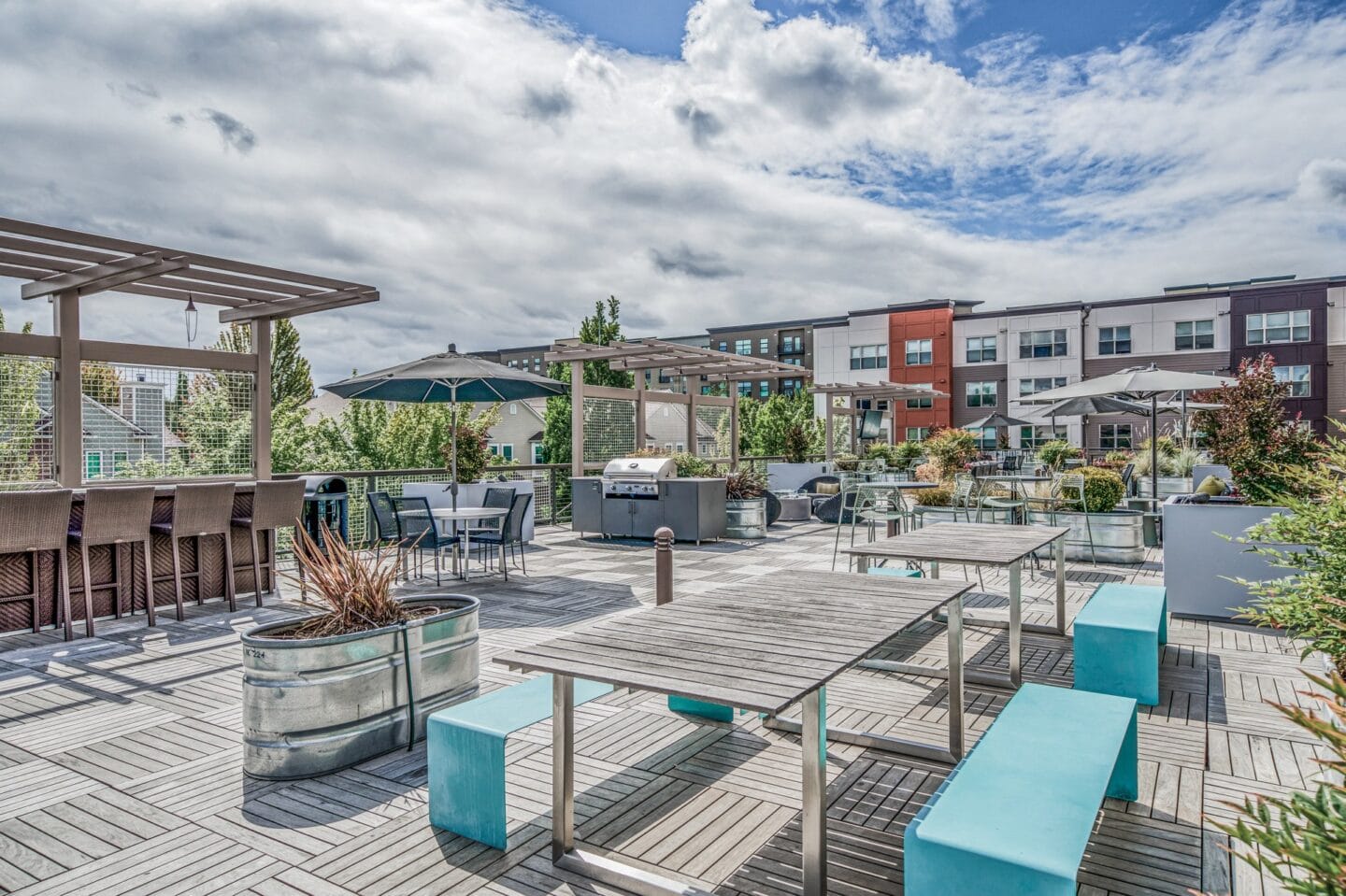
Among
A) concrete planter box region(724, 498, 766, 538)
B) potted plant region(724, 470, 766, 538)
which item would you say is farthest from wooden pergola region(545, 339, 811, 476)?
concrete planter box region(724, 498, 766, 538)

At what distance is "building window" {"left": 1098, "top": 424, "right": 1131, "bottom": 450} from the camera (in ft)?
98.4

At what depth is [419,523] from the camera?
25.9ft

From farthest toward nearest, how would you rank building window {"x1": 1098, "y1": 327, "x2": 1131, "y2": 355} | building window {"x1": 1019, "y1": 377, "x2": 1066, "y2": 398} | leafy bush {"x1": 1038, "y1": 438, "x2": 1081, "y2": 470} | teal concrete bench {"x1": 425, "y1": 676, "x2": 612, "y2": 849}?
building window {"x1": 1019, "y1": 377, "x2": 1066, "y2": 398}, building window {"x1": 1098, "y1": 327, "x2": 1131, "y2": 355}, leafy bush {"x1": 1038, "y1": 438, "x2": 1081, "y2": 470}, teal concrete bench {"x1": 425, "y1": 676, "x2": 612, "y2": 849}

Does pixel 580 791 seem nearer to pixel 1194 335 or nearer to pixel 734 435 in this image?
pixel 734 435

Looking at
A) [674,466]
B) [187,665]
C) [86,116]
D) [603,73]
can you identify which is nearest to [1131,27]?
[603,73]

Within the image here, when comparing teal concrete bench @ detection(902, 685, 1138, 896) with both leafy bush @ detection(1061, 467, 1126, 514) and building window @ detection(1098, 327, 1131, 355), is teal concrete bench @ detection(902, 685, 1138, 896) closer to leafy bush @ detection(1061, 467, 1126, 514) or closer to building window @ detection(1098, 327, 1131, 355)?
leafy bush @ detection(1061, 467, 1126, 514)

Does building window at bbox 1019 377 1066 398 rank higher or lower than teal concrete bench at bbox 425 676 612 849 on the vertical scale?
higher

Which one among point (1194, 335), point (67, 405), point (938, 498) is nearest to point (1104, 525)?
point (938, 498)

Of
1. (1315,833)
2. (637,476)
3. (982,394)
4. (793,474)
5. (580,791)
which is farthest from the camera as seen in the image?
(982,394)

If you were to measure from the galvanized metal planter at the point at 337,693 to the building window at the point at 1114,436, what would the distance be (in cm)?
3119

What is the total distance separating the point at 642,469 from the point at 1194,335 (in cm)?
2771

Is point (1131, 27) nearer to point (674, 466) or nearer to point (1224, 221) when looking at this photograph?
point (674, 466)

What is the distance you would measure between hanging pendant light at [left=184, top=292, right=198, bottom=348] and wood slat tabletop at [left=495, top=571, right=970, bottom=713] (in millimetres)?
6555

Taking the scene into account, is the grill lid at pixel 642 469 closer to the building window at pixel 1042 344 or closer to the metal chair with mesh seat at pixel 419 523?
Result: the metal chair with mesh seat at pixel 419 523
